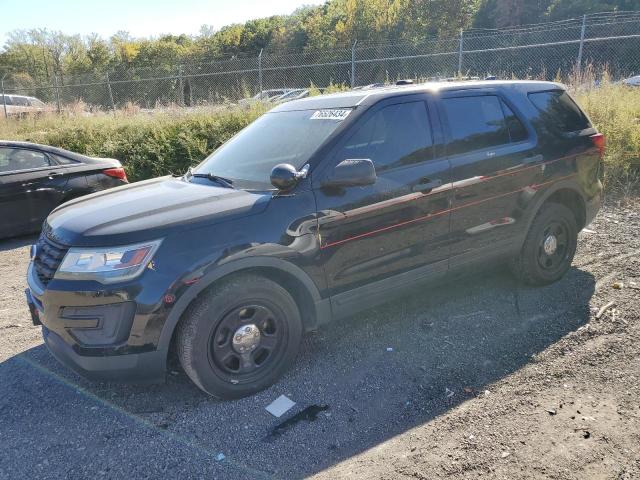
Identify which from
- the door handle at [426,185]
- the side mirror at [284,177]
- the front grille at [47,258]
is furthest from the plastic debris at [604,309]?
the front grille at [47,258]

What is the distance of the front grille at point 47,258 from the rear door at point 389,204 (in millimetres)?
1587

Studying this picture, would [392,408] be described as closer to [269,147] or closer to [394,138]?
[394,138]

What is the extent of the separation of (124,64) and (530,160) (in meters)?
46.7

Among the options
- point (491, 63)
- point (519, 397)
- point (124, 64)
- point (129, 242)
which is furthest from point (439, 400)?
point (124, 64)

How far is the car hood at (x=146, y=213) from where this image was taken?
297cm

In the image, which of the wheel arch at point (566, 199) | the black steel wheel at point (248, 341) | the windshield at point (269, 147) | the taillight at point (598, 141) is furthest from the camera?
the taillight at point (598, 141)

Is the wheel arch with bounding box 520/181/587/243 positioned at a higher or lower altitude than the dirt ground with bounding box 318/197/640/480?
higher

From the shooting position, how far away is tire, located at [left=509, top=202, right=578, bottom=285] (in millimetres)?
4562

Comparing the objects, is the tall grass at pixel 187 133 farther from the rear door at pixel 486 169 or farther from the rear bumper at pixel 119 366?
the rear bumper at pixel 119 366

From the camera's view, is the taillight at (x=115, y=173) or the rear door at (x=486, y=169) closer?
the rear door at (x=486, y=169)

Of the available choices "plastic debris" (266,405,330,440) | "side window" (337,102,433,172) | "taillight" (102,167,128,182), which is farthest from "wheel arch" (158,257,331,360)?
"taillight" (102,167,128,182)

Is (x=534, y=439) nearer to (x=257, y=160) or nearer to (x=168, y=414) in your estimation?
(x=168, y=414)

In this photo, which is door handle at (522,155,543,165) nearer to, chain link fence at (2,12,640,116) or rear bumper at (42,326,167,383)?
rear bumper at (42,326,167,383)

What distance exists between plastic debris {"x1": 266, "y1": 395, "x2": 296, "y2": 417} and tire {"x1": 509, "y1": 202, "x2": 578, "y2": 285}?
2446 millimetres
